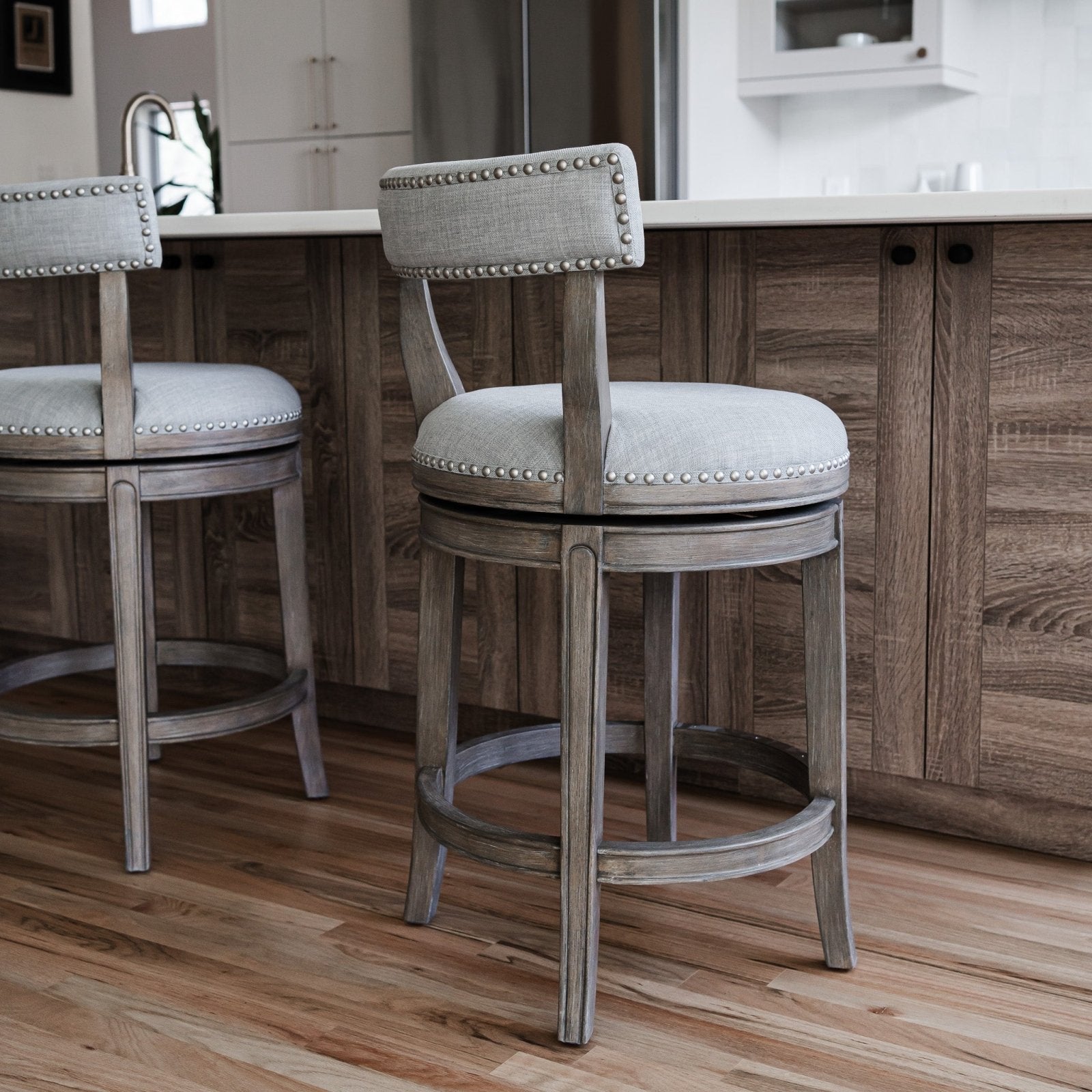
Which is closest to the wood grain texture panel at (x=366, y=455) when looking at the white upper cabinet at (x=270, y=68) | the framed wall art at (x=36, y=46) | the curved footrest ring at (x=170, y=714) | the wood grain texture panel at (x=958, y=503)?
the curved footrest ring at (x=170, y=714)

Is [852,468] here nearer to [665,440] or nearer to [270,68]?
[665,440]

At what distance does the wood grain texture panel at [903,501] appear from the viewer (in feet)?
5.90

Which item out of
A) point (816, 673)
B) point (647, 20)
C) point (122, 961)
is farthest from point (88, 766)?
point (647, 20)

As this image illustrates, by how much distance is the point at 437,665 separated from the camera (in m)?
1.57

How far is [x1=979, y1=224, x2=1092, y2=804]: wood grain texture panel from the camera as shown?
5.62ft

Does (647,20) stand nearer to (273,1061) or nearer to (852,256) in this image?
(852,256)

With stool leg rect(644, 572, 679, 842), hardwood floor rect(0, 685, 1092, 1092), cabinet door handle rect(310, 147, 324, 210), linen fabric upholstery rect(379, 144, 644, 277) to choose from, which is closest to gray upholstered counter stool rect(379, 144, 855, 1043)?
linen fabric upholstery rect(379, 144, 644, 277)

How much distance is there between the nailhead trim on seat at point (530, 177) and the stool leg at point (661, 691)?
50 cm

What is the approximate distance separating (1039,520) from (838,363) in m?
0.34

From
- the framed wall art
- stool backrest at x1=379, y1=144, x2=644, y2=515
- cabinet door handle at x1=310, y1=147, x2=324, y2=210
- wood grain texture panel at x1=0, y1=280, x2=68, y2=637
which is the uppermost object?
the framed wall art

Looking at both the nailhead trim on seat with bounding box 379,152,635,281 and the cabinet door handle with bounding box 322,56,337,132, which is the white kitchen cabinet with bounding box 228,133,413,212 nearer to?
the cabinet door handle with bounding box 322,56,337,132

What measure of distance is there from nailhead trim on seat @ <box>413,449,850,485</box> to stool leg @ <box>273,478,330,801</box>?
0.69 m

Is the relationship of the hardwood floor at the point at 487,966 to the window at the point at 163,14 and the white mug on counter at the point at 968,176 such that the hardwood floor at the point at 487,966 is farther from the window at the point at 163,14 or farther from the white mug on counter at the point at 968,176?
the window at the point at 163,14

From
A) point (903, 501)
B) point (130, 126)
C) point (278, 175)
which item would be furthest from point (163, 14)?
point (903, 501)
